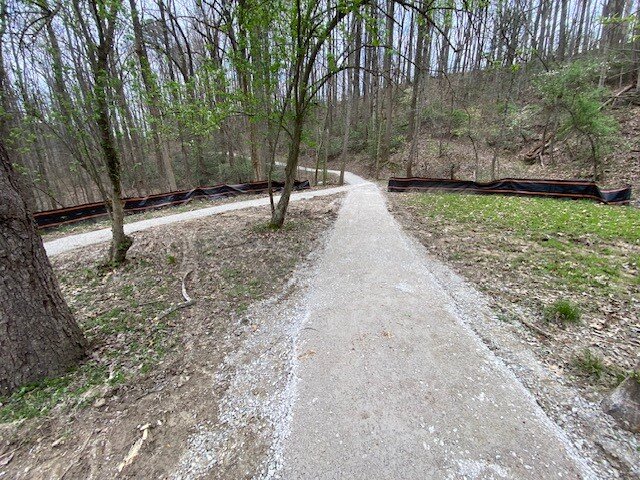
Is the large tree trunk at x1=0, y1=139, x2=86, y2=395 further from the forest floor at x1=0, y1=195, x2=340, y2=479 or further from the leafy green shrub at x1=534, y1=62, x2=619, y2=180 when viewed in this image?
the leafy green shrub at x1=534, y1=62, x2=619, y2=180

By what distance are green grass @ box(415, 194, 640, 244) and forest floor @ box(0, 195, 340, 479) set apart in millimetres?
4973

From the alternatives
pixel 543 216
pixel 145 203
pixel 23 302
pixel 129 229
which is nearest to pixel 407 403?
pixel 23 302

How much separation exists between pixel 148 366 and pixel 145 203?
437 inches

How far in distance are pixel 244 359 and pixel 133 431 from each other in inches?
45.0

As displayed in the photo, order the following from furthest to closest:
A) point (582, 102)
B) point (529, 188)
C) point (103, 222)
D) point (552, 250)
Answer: point (582, 102), point (529, 188), point (103, 222), point (552, 250)

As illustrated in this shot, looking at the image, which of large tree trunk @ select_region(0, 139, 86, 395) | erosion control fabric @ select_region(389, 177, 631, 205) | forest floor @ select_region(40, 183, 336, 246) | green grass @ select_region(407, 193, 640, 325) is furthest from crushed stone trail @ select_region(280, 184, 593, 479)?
erosion control fabric @ select_region(389, 177, 631, 205)

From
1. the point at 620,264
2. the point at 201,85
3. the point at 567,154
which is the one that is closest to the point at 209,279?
the point at 201,85

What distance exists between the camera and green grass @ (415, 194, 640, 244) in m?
6.11

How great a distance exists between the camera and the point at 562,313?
11.5 feet

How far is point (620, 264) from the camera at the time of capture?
15.2 feet

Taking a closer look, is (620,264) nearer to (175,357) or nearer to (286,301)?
(286,301)

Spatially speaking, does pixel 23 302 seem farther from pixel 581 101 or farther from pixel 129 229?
pixel 581 101

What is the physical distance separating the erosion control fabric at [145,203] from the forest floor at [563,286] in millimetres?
9457

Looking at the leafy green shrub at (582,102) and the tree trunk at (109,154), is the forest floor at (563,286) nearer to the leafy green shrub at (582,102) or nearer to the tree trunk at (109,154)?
the tree trunk at (109,154)
